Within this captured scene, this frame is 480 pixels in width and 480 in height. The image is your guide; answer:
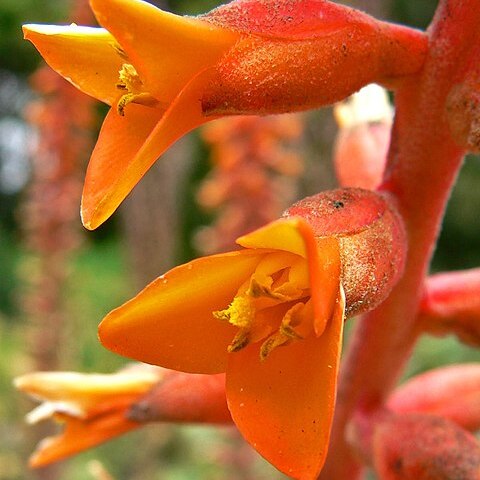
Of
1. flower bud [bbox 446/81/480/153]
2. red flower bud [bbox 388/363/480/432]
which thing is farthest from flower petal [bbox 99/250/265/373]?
red flower bud [bbox 388/363/480/432]

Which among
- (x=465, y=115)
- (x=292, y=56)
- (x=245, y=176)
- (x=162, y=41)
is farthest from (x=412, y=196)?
(x=245, y=176)

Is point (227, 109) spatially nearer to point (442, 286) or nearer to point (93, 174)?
point (93, 174)

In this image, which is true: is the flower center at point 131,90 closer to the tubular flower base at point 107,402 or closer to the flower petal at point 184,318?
the flower petal at point 184,318

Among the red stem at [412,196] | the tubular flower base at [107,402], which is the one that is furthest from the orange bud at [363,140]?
the tubular flower base at [107,402]

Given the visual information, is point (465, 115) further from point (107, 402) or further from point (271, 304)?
point (107, 402)

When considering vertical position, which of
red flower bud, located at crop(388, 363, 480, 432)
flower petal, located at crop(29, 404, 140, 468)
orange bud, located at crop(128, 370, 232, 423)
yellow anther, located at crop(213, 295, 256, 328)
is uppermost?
yellow anther, located at crop(213, 295, 256, 328)

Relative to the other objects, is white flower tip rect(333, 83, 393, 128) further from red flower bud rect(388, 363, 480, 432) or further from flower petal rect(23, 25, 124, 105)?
flower petal rect(23, 25, 124, 105)

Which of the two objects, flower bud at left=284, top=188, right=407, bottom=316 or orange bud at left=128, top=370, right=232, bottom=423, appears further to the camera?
orange bud at left=128, top=370, right=232, bottom=423
